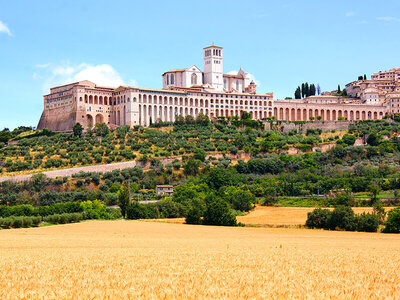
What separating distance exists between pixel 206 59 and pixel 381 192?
58725 mm

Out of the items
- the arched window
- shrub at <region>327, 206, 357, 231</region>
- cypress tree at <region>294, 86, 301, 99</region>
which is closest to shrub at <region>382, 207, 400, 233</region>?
shrub at <region>327, 206, 357, 231</region>

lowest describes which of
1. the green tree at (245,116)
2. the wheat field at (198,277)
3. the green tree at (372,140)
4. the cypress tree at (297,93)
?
the wheat field at (198,277)

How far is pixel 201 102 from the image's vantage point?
334ft

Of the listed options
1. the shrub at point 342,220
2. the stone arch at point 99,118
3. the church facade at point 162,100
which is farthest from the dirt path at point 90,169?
the shrub at point 342,220

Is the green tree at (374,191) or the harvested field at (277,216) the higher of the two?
the green tree at (374,191)

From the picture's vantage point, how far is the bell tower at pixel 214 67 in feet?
355

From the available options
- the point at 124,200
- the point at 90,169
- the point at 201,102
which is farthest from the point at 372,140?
the point at 124,200

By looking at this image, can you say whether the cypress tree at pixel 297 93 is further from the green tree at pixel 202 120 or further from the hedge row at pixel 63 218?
the hedge row at pixel 63 218

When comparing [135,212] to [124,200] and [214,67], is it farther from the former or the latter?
[214,67]

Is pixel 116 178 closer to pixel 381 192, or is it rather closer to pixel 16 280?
pixel 381 192

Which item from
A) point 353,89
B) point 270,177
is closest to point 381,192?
point 270,177

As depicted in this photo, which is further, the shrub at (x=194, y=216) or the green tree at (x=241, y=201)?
the green tree at (x=241, y=201)

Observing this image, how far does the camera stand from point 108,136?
84.6 meters

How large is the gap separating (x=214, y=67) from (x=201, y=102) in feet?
34.9
